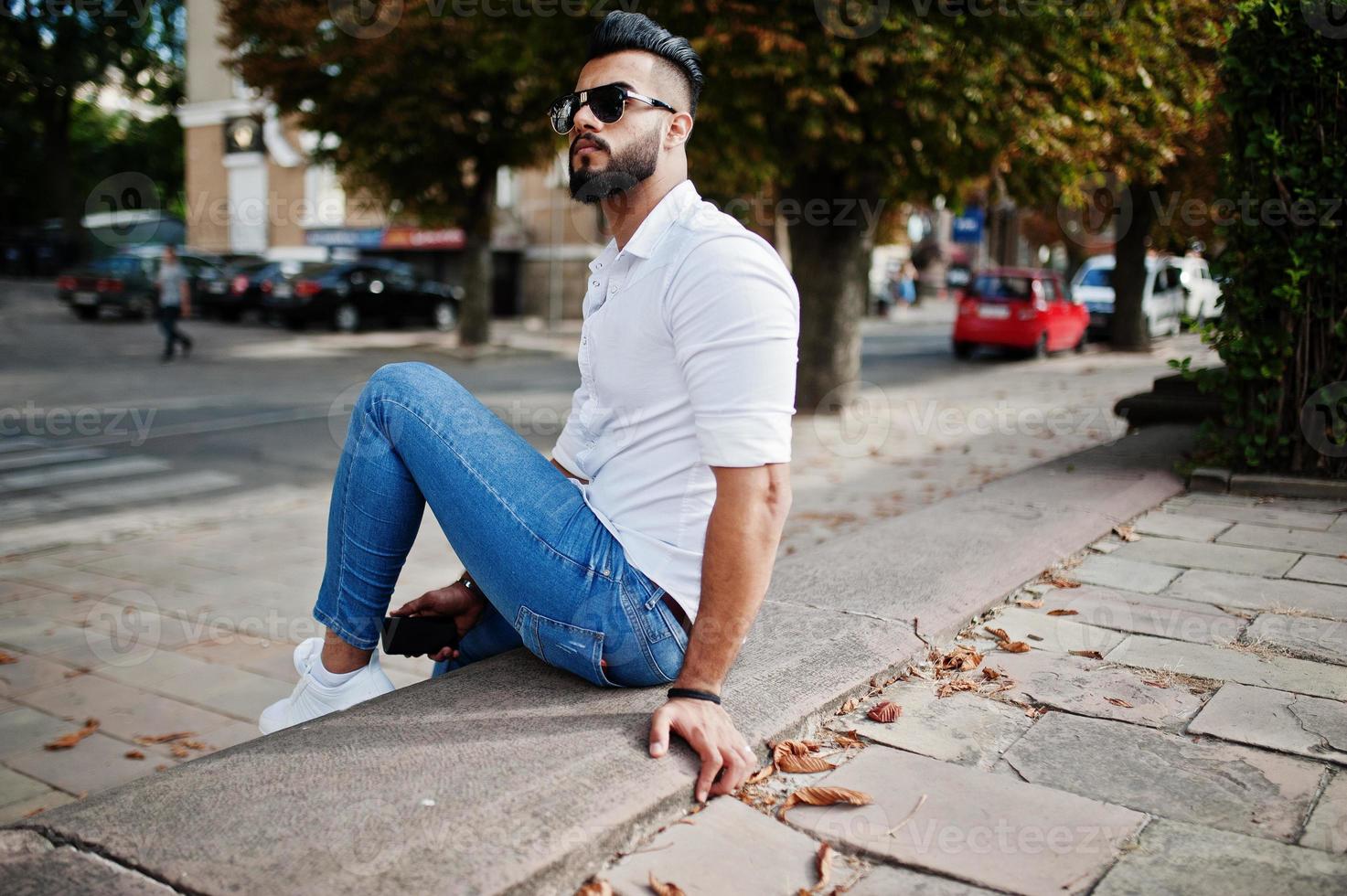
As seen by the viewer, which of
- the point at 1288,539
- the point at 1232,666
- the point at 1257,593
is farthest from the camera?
the point at 1288,539

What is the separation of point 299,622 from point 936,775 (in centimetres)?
386

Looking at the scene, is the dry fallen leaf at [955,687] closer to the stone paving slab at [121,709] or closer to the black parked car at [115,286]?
the stone paving slab at [121,709]

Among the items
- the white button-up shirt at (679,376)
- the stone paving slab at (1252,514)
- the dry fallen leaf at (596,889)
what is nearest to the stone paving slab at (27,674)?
the white button-up shirt at (679,376)

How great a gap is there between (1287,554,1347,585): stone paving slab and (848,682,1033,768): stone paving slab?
73.1 inches

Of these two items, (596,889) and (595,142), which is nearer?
(596,889)

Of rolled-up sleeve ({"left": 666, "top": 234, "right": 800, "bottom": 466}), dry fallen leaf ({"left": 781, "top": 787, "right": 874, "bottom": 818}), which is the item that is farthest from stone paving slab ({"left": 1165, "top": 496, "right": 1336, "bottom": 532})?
rolled-up sleeve ({"left": 666, "top": 234, "right": 800, "bottom": 466})

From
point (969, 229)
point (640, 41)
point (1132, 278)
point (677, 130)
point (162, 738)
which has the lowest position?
point (162, 738)

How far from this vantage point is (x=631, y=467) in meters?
2.50

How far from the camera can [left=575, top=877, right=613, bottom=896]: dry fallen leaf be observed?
193cm

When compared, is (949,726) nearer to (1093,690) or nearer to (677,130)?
(1093,690)

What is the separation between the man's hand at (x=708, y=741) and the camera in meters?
2.24

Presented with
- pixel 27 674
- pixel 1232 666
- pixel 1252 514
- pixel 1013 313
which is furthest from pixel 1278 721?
pixel 1013 313

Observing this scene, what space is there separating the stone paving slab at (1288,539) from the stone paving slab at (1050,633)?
1.51 metres

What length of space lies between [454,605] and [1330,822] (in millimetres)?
1988
